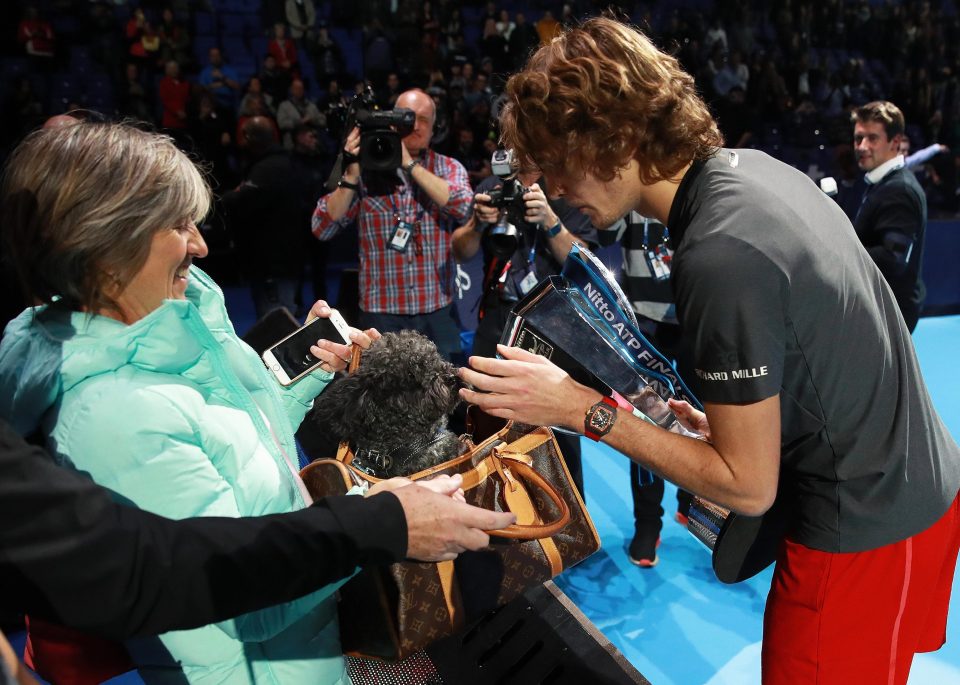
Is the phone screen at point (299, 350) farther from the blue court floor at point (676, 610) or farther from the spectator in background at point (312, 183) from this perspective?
the spectator in background at point (312, 183)

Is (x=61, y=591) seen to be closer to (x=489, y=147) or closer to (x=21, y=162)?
(x=21, y=162)

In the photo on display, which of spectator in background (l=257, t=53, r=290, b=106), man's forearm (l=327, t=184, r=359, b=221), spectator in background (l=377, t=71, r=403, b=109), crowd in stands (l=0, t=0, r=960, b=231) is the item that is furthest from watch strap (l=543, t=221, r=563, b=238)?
spectator in background (l=257, t=53, r=290, b=106)

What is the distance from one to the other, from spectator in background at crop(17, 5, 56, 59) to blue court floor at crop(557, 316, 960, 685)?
31.0 feet

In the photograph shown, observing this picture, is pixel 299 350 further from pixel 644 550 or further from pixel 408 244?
pixel 644 550

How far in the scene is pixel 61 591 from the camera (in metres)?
0.86

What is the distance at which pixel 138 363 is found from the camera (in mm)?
1155

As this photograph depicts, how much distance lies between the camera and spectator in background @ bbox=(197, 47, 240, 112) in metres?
9.48

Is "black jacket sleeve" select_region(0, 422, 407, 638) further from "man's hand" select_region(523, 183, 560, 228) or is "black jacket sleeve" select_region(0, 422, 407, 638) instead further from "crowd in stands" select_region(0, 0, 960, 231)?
"crowd in stands" select_region(0, 0, 960, 231)

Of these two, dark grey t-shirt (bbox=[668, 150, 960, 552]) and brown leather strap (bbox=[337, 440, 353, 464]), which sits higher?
dark grey t-shirt (bbox=[668, 150, 960, 552])

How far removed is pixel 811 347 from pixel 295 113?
9059 millimetres

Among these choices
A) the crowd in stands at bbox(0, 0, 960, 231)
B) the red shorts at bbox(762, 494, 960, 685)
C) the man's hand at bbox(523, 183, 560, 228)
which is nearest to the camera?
the red shorts at bbox(762, 494, 960, 685)

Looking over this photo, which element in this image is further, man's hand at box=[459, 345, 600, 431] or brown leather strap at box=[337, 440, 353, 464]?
brown leather strap at box=[337, 440, 353, 464]

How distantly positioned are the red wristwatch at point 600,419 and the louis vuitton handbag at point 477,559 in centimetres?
19

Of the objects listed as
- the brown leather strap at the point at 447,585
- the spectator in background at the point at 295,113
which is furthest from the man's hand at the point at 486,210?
the spectator in background at the point at 295,113
